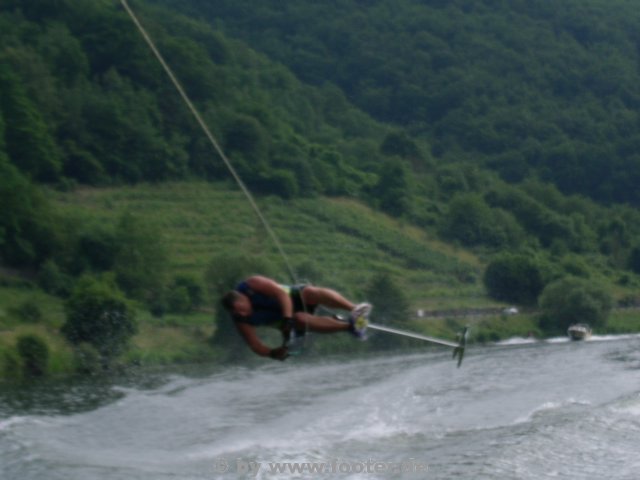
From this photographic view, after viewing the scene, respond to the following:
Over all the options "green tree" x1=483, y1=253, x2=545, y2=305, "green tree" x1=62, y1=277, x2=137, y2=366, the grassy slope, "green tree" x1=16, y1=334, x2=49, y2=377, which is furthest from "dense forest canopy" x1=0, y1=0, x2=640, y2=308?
"green tree" x1=16, y1=334, x2=49, y2=377

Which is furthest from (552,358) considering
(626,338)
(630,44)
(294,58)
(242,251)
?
(630,44)

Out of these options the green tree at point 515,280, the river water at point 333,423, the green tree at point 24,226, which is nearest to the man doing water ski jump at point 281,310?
the river water at point 333,423

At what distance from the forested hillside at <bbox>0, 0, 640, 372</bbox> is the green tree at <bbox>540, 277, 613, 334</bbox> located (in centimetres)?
61

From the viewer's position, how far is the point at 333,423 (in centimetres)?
1995

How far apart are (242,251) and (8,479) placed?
3090 centimetres

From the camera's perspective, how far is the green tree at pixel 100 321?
29391 mm

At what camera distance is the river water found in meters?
16.1

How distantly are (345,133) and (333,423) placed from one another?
76.2 metres

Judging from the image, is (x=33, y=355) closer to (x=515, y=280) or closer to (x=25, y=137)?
(x=515, y=280)

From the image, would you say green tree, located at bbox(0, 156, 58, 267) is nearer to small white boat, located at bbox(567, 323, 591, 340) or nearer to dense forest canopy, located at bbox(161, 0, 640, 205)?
small white boat, located at bbox(567, 323, 591, 340)

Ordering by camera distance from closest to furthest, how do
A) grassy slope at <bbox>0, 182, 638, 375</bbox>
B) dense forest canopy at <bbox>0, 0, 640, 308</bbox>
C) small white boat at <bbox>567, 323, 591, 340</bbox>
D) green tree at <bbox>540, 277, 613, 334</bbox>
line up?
small white boat at <bbox>567, 323, 591, 340</bbox>, grassy slope at <bbox>0, 182, 638, 375</bbox>, green tree at <bbox>540, 277, 613, 334</bbox>, dense forest canopy at <bbox>0, 0, 640, 308</bbox>

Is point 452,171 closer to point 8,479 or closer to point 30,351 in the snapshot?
point 30,351

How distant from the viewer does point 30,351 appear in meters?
28.0

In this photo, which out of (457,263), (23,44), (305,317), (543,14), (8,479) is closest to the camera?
(305,317)
